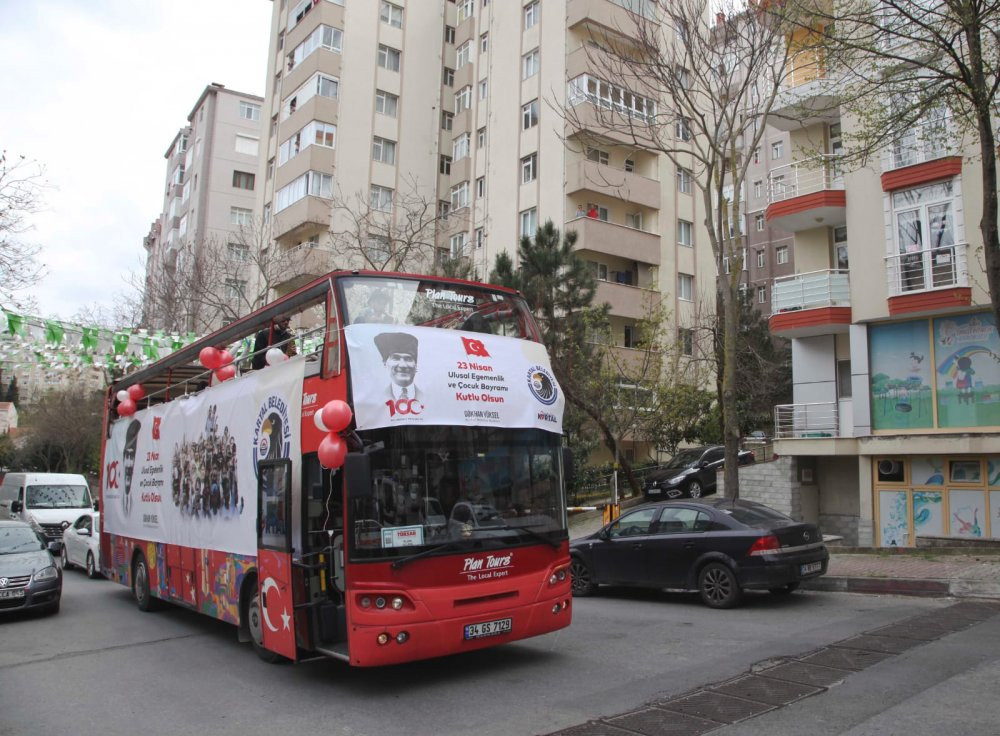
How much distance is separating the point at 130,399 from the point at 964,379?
17.7 metres

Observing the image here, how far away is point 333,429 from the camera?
688cm

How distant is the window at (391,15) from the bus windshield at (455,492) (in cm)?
3758

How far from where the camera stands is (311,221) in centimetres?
3509

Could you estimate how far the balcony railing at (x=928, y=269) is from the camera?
18.1 m

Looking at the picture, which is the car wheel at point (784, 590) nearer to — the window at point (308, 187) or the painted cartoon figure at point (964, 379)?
the painted cartoon figure at point (964, 379)

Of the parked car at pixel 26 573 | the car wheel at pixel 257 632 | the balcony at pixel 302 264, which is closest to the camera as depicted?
the car wheel at pixel 257 632

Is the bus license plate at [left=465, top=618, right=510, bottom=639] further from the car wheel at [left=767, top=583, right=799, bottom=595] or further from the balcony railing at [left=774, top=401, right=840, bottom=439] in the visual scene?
the balcony railing at [left=774, top=401, right=840, bottom=439]

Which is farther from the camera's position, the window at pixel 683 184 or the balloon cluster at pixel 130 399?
the window at pixel 683 184

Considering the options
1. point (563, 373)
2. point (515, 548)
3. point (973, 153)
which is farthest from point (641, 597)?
point (973, 153)

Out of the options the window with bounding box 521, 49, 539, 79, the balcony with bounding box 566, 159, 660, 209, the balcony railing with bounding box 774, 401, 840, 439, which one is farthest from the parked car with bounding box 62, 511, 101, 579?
the window with bounding box 521, 49, 539, 79

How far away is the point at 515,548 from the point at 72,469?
4783 centimetres

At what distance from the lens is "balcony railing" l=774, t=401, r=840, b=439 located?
20.8m

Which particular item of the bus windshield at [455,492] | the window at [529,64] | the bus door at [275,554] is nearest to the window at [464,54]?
the window at [529,64]

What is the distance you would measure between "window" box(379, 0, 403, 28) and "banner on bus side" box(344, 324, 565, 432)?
36865 millimetres
